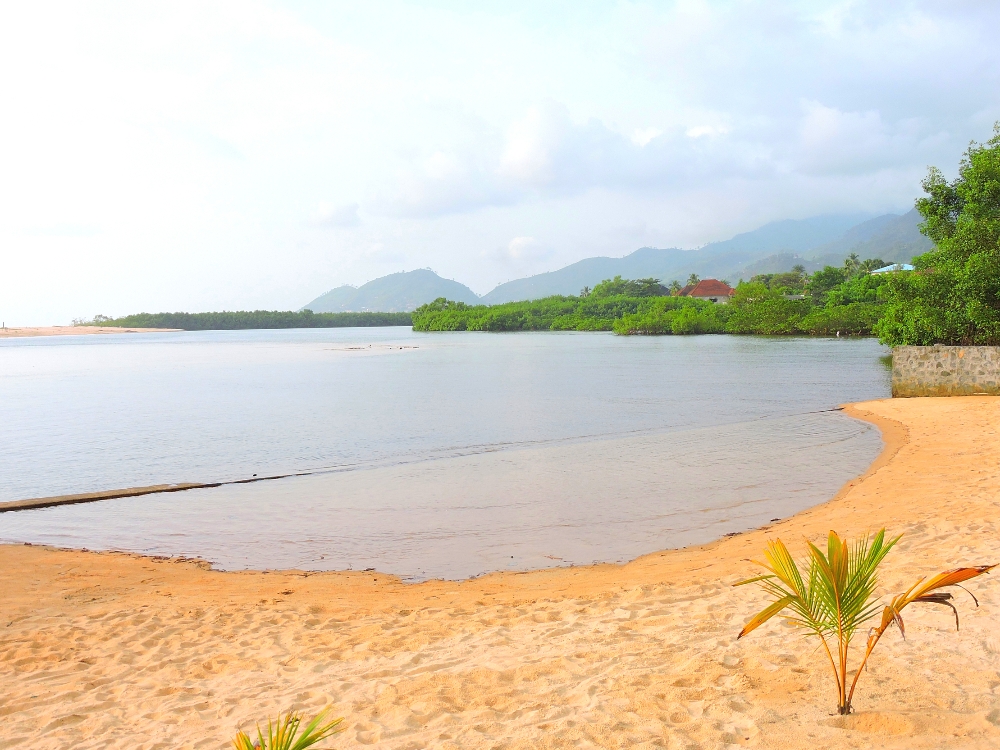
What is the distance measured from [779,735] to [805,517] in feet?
22.2

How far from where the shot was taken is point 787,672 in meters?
4.56

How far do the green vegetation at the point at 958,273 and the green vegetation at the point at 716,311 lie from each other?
4099 cm

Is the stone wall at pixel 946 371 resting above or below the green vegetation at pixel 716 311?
below

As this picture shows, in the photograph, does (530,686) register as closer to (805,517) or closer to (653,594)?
(653,594)

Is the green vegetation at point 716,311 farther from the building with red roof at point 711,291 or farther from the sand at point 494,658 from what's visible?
the sand at point 494,658

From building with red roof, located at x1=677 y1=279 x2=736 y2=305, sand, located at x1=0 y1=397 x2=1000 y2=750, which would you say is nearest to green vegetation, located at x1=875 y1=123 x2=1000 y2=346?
sand, located at x1=0 y1=397 x2=1000 y2=750

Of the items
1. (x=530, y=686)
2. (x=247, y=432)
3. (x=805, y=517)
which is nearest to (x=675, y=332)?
(x=247, y=432)

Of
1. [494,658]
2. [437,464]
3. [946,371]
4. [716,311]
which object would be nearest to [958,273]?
[946,371]

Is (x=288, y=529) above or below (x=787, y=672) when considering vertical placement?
below

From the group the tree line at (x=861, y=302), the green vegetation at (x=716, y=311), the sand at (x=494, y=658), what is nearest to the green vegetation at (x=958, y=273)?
the tree line at (x=861, y=302)

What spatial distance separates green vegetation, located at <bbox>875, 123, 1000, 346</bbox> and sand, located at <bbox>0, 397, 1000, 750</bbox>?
13.1 meters

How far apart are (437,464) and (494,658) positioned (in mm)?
10962

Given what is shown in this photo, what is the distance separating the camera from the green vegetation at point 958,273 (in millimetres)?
19172

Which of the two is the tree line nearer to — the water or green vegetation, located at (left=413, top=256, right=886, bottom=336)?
green vegetation, located at (left=413, top=256, right=886, bottom=336)
